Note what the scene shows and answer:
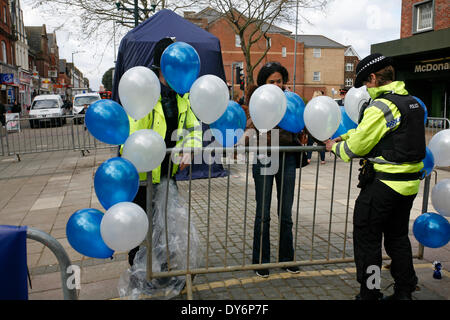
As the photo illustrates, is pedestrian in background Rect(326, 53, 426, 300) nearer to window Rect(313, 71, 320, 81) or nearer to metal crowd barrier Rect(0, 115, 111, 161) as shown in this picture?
metal crowd barrier Rect(0, 115, 111, 161)

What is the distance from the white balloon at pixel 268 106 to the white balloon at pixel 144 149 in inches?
32.2

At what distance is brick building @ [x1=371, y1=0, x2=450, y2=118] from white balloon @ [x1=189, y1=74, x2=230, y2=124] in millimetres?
17533

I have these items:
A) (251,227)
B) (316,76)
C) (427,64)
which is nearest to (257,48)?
(316,76)

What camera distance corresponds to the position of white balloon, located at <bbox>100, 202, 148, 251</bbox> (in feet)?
8.29

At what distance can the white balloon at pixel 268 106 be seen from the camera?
2.98 meters

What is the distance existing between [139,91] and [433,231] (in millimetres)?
2694

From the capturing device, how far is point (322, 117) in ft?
9.93

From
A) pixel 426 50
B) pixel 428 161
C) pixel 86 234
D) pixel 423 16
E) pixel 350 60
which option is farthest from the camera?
pixel 350 60

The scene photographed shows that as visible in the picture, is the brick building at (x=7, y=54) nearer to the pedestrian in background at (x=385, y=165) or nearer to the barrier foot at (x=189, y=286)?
the barrier foot at (x=189, y=286)

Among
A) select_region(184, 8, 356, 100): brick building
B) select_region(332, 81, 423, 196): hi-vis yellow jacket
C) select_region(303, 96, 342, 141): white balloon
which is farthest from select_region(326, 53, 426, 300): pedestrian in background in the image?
select_region(184, 8, 356, 100): brick building

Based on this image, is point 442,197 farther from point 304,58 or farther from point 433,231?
point 304,58
